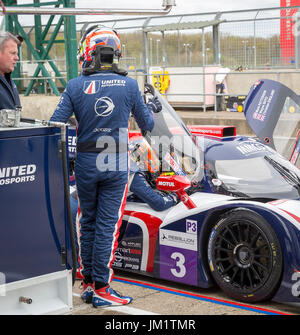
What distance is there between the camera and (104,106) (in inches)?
169

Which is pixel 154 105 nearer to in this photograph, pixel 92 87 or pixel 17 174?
pixel 92 87

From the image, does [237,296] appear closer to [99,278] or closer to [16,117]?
[99,278]

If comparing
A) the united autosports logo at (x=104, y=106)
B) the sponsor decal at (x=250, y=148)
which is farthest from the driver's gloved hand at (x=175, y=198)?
the united autosports logo at (x=104, y=106)

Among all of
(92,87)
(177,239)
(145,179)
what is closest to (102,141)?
(92,87)

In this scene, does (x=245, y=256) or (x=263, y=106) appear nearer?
(x=245, y=256)

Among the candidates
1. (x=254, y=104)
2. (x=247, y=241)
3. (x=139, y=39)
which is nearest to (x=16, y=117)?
(x=247, y=241)

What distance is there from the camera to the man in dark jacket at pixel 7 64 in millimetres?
4426

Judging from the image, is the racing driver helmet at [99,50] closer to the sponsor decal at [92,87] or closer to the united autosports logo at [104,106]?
the sponsor decal at [92,87]

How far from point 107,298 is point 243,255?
1.08 meters

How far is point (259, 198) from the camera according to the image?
464cm

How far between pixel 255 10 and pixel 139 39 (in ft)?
15.6

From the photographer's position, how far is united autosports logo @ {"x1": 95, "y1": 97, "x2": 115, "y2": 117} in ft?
14.1

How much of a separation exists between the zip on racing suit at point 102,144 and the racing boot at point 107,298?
2.8 inches
